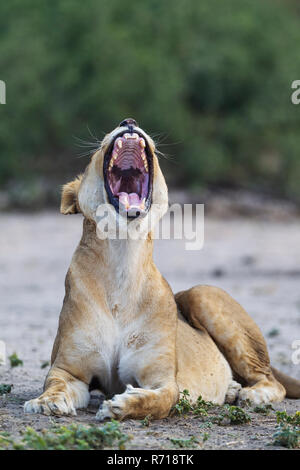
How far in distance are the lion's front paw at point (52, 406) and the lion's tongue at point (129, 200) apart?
110cm

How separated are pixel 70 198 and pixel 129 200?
1.56 feet

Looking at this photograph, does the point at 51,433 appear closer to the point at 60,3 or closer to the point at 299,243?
the point at 299,243

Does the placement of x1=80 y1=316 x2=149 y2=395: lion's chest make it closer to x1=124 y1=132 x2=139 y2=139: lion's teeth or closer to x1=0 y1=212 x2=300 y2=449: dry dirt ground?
x1=0 y1=212 x2=300 y2=449: dry dirt ground

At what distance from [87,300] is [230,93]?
1604 centimetres

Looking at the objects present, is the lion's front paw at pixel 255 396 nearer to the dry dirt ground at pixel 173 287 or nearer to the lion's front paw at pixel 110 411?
the dry dirt ground at pixel 173 287

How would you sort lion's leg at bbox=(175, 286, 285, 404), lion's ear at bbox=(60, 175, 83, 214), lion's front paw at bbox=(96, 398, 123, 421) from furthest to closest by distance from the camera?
lion's leg at bbox=(175, 286, 285, 404) < lion's ear at bbox=(60, 175, 83, 214) < lion's front paw at bbox=(96, 398, 123, 421)

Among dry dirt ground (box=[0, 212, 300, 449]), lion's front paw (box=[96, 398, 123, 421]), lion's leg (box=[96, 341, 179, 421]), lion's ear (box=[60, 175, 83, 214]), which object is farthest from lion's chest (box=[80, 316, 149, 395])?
lion's ear (box=[60, 175, 83, 214])

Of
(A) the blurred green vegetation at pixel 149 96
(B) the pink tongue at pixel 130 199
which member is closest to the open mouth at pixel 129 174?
(B) the pink tongue at pixel 130 199

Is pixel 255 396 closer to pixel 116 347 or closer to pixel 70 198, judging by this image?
pixel 116 347

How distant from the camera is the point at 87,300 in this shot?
528 cm

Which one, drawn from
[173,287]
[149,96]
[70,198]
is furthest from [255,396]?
[149,96]

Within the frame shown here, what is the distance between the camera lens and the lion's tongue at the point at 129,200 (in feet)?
17.2

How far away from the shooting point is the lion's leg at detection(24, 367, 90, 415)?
493 cm
